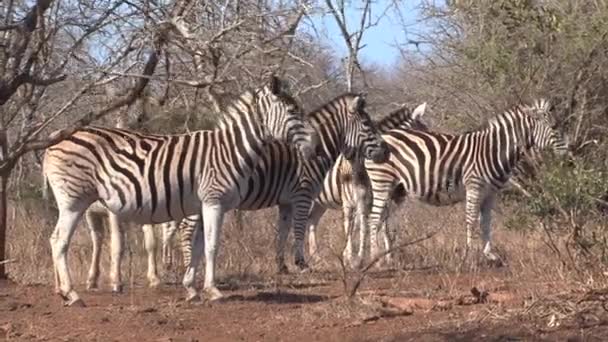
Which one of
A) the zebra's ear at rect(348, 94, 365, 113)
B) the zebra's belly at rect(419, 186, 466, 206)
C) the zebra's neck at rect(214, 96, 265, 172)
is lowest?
the zebra's belly at rect(419, 186, 466, 206)

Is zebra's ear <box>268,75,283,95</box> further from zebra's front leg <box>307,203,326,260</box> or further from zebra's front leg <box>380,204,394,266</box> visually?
zebra's front leg <box>307,203,326,260</box>

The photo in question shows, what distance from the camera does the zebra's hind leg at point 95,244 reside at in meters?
12.1

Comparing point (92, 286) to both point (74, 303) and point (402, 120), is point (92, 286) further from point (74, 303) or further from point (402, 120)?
point (402, 120)

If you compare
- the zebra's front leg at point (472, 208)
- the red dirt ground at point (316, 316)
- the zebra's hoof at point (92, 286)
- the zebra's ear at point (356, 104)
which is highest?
the zebra's ear at point (356, 104)

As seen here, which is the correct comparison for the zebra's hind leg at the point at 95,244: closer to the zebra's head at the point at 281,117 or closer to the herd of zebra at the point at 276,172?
the herd of zebra at the point at 276,172

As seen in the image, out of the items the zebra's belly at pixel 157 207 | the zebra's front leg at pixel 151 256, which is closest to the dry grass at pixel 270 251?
the zebra's front leg at pixel 151 256

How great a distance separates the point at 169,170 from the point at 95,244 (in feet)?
6.82

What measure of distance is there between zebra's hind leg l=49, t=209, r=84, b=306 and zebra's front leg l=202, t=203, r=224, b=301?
45.3 inches

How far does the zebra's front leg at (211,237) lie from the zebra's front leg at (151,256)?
152 cm

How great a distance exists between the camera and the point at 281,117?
36.2ft

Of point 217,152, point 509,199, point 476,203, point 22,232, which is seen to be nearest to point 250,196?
point 217,152

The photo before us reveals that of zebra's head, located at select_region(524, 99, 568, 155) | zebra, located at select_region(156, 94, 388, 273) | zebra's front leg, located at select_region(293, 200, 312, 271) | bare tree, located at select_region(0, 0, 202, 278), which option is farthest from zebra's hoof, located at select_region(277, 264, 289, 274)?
bare tree, located at select_region(0, 0, 202, 278)

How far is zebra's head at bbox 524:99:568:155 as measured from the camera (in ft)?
47.1

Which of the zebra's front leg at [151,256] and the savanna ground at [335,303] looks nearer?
the savanna ground at [335,303]
